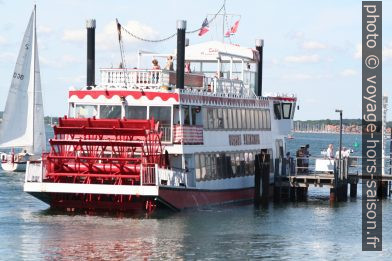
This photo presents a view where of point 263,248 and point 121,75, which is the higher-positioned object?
point 121,75

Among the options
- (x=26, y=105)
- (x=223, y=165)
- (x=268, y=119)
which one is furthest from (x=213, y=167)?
(x=26, y=105)

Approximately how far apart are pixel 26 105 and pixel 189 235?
35.4m

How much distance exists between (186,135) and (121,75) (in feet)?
11.5

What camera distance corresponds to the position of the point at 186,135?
40844mm

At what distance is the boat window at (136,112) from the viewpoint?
4150 cm

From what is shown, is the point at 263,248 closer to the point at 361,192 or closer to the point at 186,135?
the point at 186,135

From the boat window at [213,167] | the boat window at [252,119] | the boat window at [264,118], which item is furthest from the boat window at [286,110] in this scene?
the boat window at [213,167]

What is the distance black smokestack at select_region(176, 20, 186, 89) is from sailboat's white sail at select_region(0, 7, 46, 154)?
27806mm

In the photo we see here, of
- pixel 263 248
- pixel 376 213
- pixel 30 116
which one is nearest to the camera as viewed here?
pixel 263 248

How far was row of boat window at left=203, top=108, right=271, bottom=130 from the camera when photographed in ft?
143

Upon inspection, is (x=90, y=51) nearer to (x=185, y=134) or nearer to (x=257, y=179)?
(x=185, y=134)

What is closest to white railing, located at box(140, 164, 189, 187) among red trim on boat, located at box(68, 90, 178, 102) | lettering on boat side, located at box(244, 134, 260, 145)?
red trim on boat, located at box(68, 90, 178, 102)

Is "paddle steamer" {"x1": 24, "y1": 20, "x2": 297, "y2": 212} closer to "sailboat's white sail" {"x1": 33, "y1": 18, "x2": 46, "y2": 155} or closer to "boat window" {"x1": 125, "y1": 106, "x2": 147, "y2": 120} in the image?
"boat window" {"x1": 125, "y1": 106, "x2": 147, "y2": 120}

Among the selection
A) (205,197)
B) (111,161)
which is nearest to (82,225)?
(111,161)
